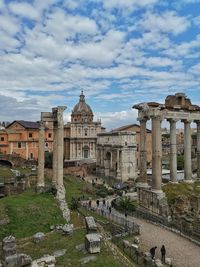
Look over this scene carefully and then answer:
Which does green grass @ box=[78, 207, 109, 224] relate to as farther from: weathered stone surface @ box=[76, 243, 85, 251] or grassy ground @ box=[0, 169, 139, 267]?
weathered stone surface @ box=[76, 243, 85, 251]

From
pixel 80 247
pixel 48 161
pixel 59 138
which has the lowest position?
pixel 80 247

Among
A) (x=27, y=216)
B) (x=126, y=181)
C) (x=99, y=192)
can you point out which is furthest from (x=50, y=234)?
(x=126, y=181)

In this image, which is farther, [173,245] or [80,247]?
[173,245]

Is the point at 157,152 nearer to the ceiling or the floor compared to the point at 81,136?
nearer to the floor

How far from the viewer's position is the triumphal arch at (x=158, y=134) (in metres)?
28.1

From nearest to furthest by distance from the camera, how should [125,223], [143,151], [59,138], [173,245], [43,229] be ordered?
[43,229]
[173,245]
[125,223]
[59,138]
[143,151]

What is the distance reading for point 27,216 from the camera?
21.2 metres

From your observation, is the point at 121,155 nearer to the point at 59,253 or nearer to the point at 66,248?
the point at 66,248

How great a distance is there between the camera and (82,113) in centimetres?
8131

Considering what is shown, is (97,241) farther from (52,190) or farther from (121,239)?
(52,190)

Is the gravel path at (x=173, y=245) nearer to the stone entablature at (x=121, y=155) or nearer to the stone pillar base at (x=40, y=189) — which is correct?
the stone pillar base at (x=40, y=189)

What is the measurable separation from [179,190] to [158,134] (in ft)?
19.4

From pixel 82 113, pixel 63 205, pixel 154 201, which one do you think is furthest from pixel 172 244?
pixel 82 113

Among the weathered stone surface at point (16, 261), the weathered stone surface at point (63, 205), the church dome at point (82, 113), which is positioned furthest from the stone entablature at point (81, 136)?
the weathered stone surface at point (16, 261)
